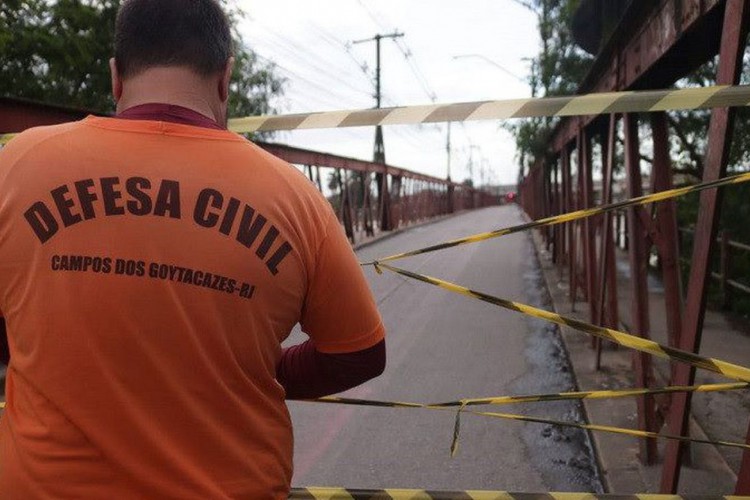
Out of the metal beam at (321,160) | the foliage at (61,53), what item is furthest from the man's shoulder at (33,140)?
the foliage at (61,53)

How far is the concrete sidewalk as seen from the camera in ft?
12.1

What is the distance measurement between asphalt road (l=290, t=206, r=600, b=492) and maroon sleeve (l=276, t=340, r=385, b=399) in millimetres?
2625

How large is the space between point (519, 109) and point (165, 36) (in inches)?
49.2

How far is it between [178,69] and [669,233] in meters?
3.20

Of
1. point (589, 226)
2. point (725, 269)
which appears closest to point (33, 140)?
point (589, 226)

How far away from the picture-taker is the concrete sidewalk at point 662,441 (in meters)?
3.69

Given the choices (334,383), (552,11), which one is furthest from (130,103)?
(552,11)

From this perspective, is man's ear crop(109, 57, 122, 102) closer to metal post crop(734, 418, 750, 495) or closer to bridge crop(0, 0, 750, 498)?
bridge crop(0, 0, 750, 498)

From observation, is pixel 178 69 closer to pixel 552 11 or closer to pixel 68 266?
pixel 68 266

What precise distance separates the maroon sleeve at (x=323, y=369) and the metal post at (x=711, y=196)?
1.65 metres

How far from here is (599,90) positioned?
4.94 meters

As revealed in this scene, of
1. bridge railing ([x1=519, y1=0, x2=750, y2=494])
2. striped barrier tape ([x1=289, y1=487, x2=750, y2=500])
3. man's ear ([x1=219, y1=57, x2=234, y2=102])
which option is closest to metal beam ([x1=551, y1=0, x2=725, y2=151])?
bridge railing ([x1=519, y1=0, x2=750, y2=494])

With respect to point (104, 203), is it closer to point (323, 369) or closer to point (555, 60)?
point (323, 369)

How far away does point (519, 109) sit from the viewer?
7.14 ft
